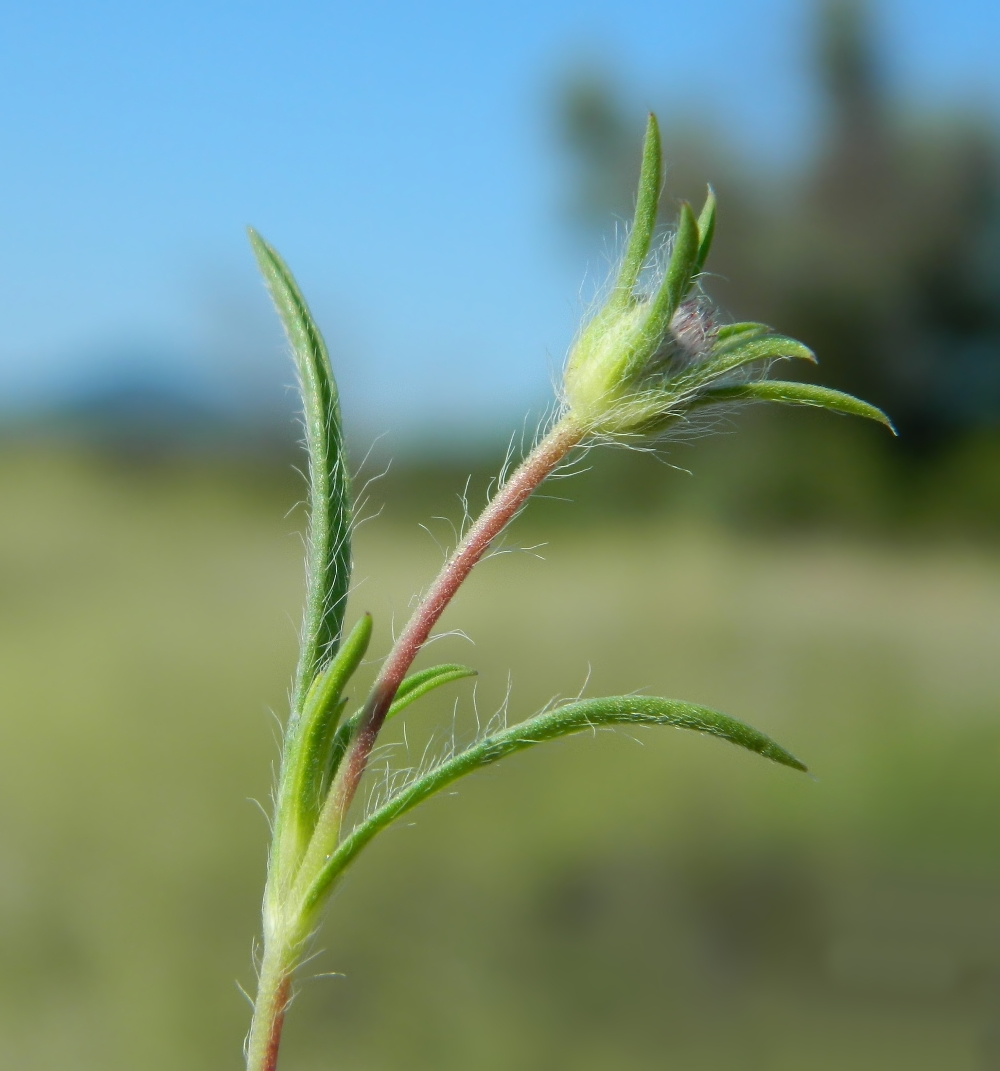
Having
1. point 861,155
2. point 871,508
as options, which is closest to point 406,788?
point 871,508

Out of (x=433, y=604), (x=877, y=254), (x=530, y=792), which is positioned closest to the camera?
(x=433, y=604)

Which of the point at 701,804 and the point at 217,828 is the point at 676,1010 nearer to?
the point at 701,804

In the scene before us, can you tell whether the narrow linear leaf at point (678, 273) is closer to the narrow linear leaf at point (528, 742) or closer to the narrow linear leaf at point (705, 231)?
the narrow linear leaf at point (705, 231)

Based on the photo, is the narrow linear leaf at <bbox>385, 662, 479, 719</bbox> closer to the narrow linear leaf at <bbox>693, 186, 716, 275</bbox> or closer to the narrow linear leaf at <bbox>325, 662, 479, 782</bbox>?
the narrow linear leaf at <bbox>325, 662, 479, 782</bbox>

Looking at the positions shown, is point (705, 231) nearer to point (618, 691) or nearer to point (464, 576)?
point (464, 576)

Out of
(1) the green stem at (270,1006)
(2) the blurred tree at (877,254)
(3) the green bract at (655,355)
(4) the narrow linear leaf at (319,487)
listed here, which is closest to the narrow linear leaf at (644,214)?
(3) the green bract at (655,355)

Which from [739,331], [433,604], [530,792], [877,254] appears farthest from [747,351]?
[877,254]
